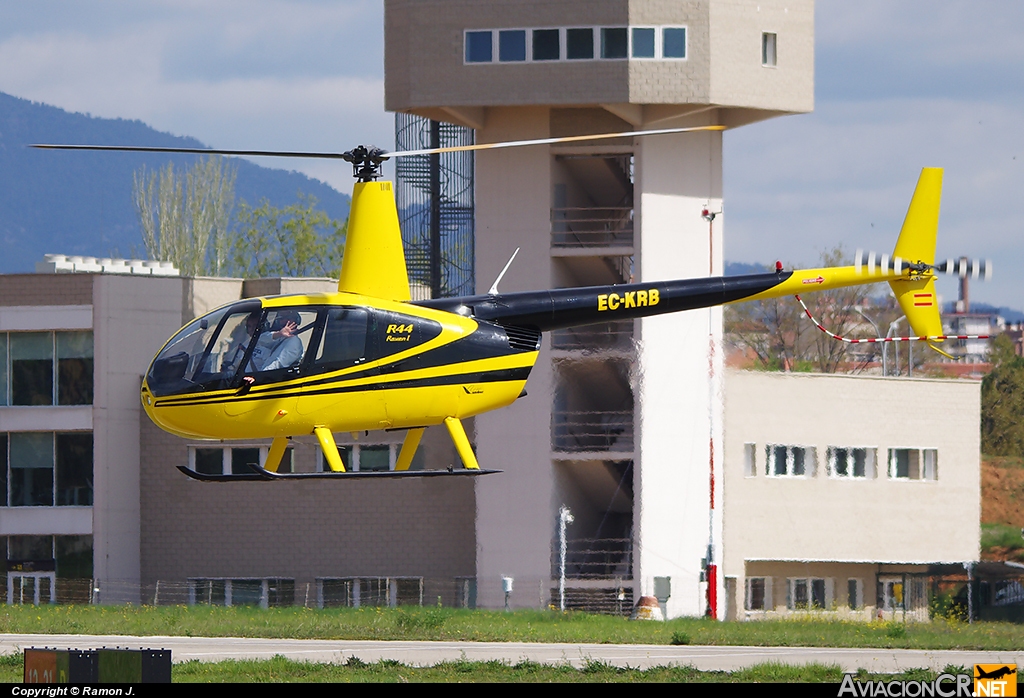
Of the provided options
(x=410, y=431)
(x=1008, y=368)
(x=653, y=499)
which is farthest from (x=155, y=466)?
(x=1008, y=368)

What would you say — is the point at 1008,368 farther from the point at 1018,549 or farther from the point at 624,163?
the point at 624,163

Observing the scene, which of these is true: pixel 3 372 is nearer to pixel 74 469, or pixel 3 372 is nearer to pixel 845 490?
pixel 74 469

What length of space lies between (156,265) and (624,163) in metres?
15.5

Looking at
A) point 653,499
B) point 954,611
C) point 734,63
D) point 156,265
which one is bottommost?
point 954,611

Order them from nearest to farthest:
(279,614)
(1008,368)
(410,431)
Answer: (410,431) < (279,614) < (1008,368)

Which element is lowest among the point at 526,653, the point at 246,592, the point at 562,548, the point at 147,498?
the point at 246,592

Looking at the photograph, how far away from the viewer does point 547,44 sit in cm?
4119

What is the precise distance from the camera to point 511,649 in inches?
1065

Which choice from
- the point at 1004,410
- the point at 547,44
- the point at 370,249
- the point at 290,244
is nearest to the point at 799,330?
the point at 1004,410

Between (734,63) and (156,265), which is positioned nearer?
A: (734,63)

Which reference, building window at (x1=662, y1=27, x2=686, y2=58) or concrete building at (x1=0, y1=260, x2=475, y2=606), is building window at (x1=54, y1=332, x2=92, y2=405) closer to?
concrete building at (x1=0, y1=260, x2=475, y2=606)

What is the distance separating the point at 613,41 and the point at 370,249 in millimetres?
19632

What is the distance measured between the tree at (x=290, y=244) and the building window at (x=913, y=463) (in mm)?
54153

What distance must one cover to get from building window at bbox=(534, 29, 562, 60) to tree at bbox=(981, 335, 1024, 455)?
5195 centimetres
